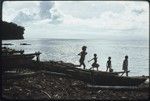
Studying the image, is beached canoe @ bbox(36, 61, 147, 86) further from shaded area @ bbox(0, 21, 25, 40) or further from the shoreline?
shaded area @ bbox(0, 21, 25, 40)

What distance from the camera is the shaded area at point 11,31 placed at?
40.8ft

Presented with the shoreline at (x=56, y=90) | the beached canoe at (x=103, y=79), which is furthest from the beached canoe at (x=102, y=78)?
the shoreline at (x=56, y=90)

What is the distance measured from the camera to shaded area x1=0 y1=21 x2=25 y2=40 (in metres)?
12.4

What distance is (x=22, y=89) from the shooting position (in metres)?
11.3

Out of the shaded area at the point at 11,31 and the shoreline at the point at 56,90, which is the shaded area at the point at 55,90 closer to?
the shoreline at the point at 56,90

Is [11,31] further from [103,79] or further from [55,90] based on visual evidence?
[103,79]

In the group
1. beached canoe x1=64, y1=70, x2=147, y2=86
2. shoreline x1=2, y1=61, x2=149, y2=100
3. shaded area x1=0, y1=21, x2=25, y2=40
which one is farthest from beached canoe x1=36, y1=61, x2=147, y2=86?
shaded area x1=0, y1=21, x2=25, y2=40

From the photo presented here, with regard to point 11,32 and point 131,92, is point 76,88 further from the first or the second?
point 11,32

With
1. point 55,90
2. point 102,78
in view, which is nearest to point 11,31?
point 55,90

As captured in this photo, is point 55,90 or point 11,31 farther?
point 11,31

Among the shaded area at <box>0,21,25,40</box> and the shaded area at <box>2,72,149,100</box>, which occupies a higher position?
the shaded area at <box>0,21,25,40</box>

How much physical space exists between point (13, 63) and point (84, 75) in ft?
14.0

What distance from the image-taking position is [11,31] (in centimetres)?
1266

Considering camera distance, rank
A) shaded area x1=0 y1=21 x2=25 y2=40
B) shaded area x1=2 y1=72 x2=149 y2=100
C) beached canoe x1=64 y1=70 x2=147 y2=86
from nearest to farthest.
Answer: shaded area x1=2 y1=72 x2=149 y2=100 < shaded area x1=0 y1=21 x2=25 y2=40 < beached canoe x1=64 y1=70 x2=147 y2=86
